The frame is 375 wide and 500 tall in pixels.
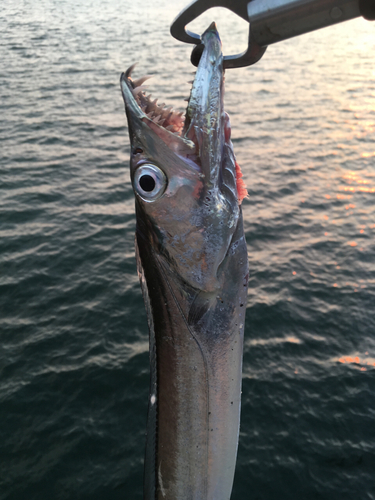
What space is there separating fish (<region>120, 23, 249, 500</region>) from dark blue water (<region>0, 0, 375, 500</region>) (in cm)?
371

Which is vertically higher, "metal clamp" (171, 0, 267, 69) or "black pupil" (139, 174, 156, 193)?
"metal clamp" (171, 0, 267, 69)

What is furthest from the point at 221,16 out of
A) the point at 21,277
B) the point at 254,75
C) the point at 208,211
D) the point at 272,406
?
the point at 208,211

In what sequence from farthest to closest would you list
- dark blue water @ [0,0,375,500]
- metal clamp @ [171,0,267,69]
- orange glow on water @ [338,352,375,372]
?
1. orange glow on water @ [338,352,375,372]
2. dark blue water @ [0,0,375,500]
3. metal clamp @ [171,0,267,69]

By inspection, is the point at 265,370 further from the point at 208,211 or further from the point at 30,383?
the point at 208,211

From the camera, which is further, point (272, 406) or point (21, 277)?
point (21, 277)

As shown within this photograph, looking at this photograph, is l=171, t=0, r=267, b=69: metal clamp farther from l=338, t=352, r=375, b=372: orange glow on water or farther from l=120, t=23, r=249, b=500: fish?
l=338, t=352, r=375, b=372: orange glow on water

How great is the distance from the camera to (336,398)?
23.0ft

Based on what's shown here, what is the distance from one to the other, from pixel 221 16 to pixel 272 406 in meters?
40.2

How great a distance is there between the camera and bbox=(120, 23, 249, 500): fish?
2.37 metres

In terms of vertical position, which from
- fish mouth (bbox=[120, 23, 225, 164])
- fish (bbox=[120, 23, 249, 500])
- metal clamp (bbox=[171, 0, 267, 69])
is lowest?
fish (bbox=[120, 23, 249, 500])

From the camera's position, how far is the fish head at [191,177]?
2.32 metres

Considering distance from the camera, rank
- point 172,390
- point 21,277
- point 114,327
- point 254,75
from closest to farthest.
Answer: point 172,390 < point 114,327 < point 21,277 < point 254,75

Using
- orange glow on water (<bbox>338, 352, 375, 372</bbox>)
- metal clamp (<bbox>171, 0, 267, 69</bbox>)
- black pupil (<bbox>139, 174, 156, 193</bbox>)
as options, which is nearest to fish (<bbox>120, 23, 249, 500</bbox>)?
black pupil (<bbox>139, 174, 156, 193</bbox>)

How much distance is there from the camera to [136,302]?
8.84 m
